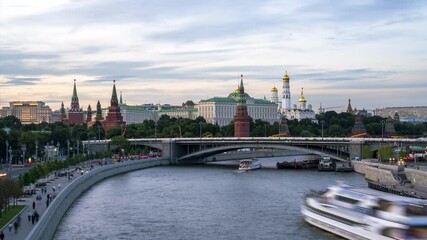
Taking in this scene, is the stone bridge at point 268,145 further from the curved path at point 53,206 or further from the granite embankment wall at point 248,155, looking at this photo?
the curved path at point 53,206

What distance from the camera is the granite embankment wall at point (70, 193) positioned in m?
28.2

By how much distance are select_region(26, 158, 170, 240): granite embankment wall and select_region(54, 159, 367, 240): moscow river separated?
0.54 meters

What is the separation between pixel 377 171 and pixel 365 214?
27.2 meters

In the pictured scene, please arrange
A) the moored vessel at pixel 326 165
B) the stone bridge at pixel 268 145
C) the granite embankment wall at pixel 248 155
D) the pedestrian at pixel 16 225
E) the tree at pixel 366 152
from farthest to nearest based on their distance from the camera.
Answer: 1. the granite embankment wall at pixel 248 155
2. the stone bridge at pixel 268 145
3. the tree at pixel 366 152
4. the moored vessel at pixel 326 165
5. the pedestrian at pixel 16 225

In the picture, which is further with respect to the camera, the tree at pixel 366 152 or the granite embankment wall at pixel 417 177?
the tree at pixel 366 152

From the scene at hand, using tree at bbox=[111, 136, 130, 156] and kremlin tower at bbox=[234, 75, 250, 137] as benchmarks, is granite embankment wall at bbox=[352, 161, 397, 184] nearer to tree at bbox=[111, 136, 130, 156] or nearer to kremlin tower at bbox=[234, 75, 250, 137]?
tree at bbox=[111, 136, 130, 156]

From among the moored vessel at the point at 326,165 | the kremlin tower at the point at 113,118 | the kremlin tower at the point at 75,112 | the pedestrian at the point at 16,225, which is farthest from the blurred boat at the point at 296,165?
the kremlin tower at the point at 75,112

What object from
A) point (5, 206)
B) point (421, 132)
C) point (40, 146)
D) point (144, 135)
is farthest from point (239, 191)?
point (421, 132)

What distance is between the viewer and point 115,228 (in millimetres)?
33875

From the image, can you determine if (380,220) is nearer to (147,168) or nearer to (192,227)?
(192,227)

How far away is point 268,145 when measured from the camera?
261 ft

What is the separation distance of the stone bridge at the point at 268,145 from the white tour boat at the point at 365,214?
129ft

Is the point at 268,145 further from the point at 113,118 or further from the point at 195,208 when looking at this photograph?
the point at 113,118

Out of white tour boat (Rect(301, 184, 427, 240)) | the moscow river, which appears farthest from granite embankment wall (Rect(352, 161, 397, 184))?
white tour boat (Rect(301, 184, 427, 240))
